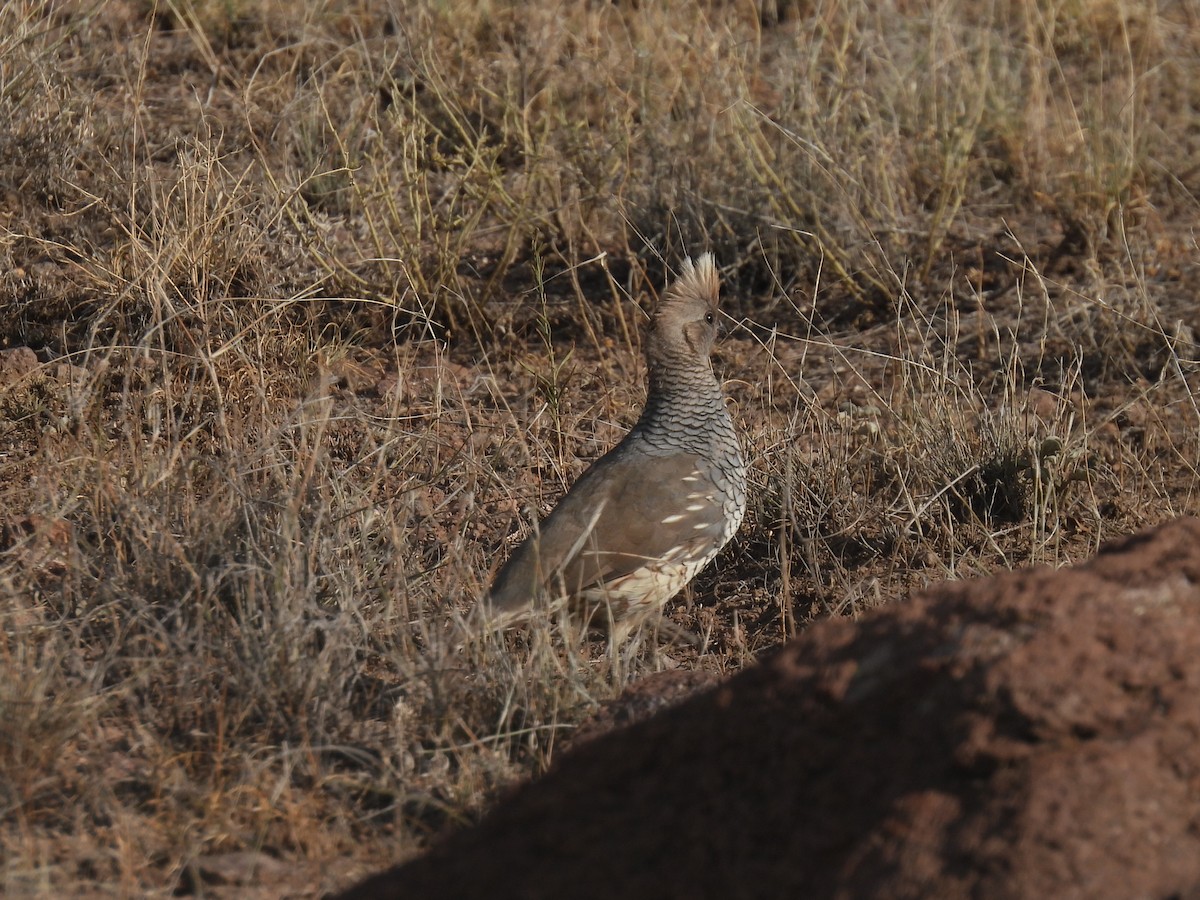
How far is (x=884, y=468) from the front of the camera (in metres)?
5.16

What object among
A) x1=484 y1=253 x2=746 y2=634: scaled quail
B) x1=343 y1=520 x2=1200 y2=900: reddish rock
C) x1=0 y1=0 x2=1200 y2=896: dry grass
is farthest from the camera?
x1=484 y1=253 x2=746 y2=634: scaled quail

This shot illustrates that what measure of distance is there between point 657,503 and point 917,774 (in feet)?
7.67

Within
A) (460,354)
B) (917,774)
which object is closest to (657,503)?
(460,354)

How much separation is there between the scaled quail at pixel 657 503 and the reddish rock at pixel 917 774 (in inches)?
58.6

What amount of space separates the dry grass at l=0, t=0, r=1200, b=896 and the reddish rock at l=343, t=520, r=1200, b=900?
755mm

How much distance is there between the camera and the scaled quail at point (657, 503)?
4.27 metres

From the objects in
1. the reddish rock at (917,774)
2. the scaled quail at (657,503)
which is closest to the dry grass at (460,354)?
the scaled quail at (657,503)

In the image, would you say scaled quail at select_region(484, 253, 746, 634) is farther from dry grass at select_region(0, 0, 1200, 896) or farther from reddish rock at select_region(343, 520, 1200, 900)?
reddish rock at select_region(343, 520, 1200, 900)

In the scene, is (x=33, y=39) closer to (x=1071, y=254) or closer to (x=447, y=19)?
(x=447, y=19)

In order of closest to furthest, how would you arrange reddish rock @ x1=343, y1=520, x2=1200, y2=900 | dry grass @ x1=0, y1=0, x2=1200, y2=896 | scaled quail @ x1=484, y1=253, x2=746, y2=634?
reddish rock @ x1=343, y1=520, x2=1200, y2=900
dry grass @ x1=0, y1=0, x2=1200, y2=896
scaled quail @ x1=484, y1=253, x2=746, y2=634

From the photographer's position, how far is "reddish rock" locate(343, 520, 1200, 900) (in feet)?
6.83

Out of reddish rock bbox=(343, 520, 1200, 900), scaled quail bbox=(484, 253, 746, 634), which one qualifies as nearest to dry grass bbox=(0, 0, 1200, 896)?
scaled quail bbox=(484, 253, 746, 634)

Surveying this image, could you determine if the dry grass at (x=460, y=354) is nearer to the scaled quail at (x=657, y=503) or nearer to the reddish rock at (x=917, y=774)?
the scaled quail at (x=657, y=503)

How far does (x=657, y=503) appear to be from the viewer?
Result: 4.50 metres
